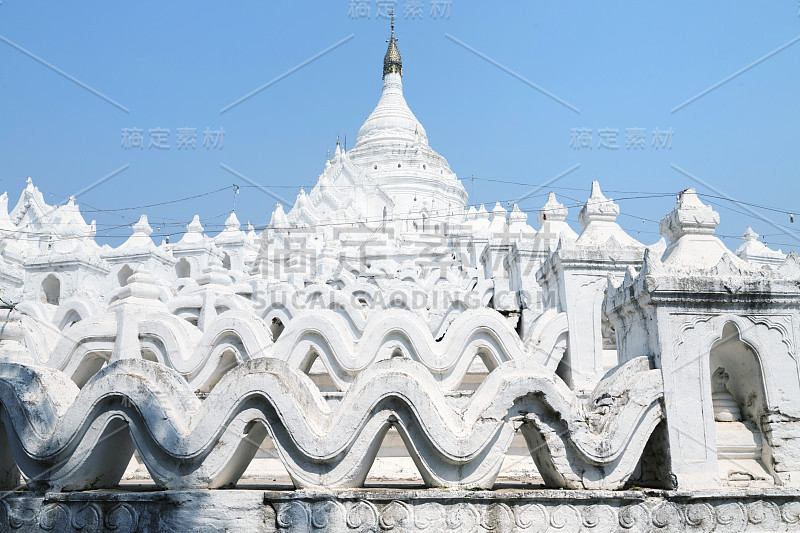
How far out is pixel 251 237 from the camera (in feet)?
127

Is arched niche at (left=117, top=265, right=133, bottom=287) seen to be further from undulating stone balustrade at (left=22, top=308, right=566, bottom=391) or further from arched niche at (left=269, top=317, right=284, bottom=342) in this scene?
undulating stone balustrade at (left=22, top=308, right=566, bottom=391)

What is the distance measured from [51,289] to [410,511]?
29.9 metres

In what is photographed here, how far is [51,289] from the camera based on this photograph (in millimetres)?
29750

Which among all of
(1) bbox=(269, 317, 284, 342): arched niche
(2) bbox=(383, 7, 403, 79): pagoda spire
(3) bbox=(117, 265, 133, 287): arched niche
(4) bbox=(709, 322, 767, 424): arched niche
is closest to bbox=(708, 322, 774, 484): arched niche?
(4) bbox=(709, 322, 767, 424): arched niche

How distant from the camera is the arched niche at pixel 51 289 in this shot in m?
29.2

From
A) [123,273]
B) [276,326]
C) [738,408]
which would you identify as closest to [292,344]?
[276,326]

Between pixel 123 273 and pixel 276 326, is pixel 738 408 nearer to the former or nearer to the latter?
pixel 276 326

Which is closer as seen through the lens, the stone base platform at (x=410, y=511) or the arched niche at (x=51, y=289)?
the stone base platform at (x=410, y=511)

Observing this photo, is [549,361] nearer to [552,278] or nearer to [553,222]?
[552,278]

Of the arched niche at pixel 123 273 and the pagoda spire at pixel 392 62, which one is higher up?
the pagoda spire at pixel 392 62

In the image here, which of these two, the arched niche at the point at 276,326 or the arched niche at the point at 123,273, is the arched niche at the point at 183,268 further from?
the arched niche at the point at 276,326

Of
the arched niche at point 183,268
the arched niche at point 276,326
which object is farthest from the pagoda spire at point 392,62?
the arched niche at point 276,326

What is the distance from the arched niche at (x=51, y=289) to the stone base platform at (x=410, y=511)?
27655 millimetres

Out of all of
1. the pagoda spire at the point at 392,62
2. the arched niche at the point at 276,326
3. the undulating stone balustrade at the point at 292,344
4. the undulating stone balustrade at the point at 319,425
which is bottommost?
the undulating stone balustrade at the point at 319,425
